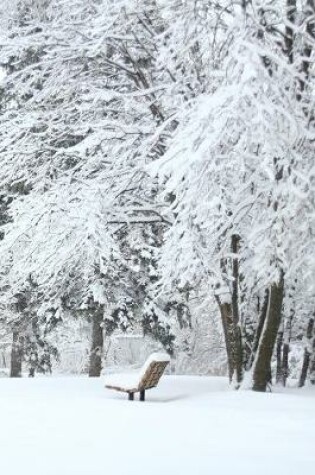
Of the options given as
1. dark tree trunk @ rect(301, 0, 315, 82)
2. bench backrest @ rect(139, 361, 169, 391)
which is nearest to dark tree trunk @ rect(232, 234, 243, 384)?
bench backrest @ rect(139, 361, 169, 391)

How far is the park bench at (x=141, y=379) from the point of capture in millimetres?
9203

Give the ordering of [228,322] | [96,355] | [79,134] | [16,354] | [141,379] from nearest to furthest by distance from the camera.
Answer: [141,379]
[228,322]
[79,134]
[96,355]
[16,354]

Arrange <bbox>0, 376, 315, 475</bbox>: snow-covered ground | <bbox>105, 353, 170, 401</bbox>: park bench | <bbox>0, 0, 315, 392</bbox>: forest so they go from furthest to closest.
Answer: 1. <bbox>105, 353, 170, 401</bbox>: park bench
2. <bbox>0, 0, 315, 392</bbox>: forest
3. <bbox>0, 376, 315, 475</bbox>: snow-covered ground

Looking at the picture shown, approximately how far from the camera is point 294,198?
7.10 m

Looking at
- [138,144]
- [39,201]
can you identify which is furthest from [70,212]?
[138,144]

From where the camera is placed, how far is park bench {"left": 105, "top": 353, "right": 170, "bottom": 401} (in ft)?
30.2

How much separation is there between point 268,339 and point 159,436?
164 inches

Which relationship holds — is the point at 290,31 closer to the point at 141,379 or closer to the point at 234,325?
the point at 234,325

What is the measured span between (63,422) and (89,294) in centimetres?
1008

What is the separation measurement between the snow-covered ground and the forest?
1.66 m

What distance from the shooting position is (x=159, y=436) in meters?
5.91

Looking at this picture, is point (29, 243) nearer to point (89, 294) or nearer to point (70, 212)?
point (70, 212)

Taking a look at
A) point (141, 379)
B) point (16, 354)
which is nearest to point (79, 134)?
point (141, 379)

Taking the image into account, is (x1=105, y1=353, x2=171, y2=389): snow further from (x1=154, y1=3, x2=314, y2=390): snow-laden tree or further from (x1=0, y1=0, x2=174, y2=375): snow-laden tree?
(x1=0, y1=0, x2=174, y2=375): snow-laden tree
